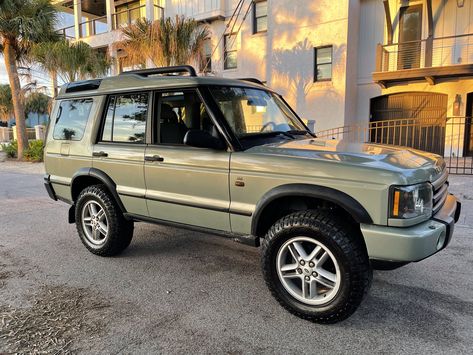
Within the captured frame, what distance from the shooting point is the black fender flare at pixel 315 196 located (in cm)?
289

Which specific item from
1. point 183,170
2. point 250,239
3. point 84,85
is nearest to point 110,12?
point 84,85

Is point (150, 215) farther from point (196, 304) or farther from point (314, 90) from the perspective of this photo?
point (314, 90)

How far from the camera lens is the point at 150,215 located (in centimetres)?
420

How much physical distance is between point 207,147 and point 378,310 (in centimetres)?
202

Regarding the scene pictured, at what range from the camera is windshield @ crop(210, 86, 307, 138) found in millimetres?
3850

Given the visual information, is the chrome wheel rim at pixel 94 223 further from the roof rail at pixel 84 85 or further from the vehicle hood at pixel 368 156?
the vehicle hood at pixel 368 156

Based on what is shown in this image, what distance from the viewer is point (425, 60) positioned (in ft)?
45.6

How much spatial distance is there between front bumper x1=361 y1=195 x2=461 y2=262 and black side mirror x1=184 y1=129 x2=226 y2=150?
1412 millimetres

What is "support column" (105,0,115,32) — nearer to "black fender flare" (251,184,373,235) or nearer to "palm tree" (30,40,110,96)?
"palm tree" (30,40,110,96)

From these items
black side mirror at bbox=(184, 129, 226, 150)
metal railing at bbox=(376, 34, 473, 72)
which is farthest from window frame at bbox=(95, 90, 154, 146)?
metal railing at bbox=(376, 34, 473, 72)

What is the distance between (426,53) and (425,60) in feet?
0.77

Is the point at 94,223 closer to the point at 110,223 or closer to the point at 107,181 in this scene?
the point at 110,223

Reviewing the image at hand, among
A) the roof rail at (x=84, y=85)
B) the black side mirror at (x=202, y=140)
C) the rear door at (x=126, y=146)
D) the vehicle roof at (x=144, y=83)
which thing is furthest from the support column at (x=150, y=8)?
the black side mirror at (x=202, y=140)

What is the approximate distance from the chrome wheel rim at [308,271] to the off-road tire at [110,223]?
6.95 feet
